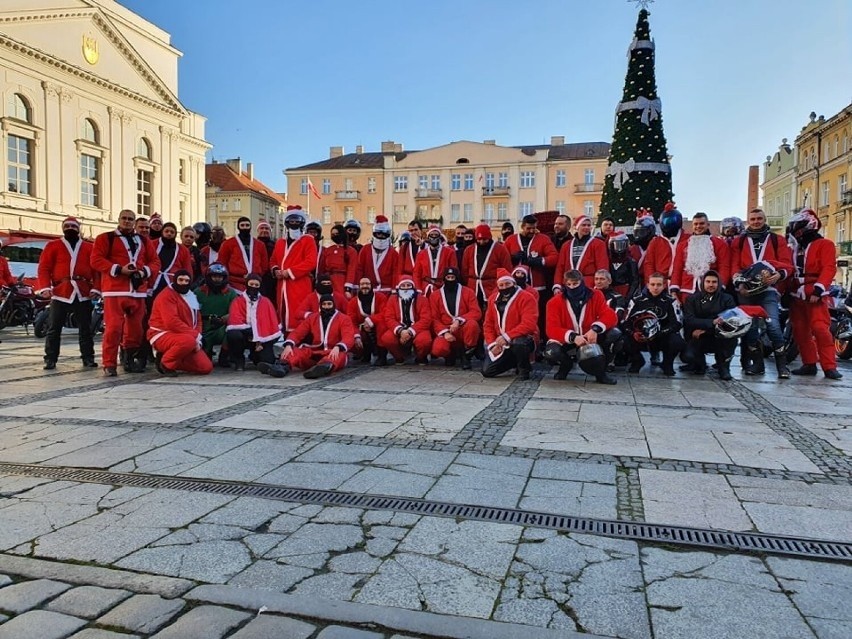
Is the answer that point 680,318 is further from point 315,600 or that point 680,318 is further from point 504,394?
point 315,600

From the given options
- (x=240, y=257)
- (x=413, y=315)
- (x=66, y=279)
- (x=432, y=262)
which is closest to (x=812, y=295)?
(x=432, y=262)

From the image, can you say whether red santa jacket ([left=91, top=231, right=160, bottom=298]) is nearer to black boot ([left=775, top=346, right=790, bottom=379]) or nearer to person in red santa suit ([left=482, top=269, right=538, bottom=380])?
person in red santa suit ([left=482, top=269, right=538, bottom=380])

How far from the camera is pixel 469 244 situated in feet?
34.0

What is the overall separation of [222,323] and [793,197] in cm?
5797

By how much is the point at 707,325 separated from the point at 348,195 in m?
62.6

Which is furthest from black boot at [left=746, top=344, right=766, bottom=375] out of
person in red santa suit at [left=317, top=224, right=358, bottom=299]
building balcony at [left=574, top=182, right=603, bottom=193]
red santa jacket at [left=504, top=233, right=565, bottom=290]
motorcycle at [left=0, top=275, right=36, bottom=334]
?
building balcony at [left=574, top=182, right=603, bottom=193]

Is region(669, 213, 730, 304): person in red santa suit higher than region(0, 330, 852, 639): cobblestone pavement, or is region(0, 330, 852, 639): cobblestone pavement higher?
region(669, 213, 730, 304): person in red santa suit

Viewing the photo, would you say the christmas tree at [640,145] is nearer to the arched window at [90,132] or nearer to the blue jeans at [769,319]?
the blue jeans at [769,319]

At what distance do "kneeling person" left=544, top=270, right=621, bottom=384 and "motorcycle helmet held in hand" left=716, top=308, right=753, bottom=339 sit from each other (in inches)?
50.7

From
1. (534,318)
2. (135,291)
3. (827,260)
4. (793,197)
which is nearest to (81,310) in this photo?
(135,291)

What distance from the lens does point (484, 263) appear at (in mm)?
9914

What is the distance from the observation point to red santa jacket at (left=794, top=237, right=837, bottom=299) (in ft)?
27.9

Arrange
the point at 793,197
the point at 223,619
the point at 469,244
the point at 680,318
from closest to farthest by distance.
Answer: the point at 223,619 → the point at 680,318 → the point at 469,244 → the point at 793,197

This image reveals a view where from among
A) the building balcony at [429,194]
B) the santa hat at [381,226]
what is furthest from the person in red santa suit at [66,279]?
the building balcony at [429,194]
